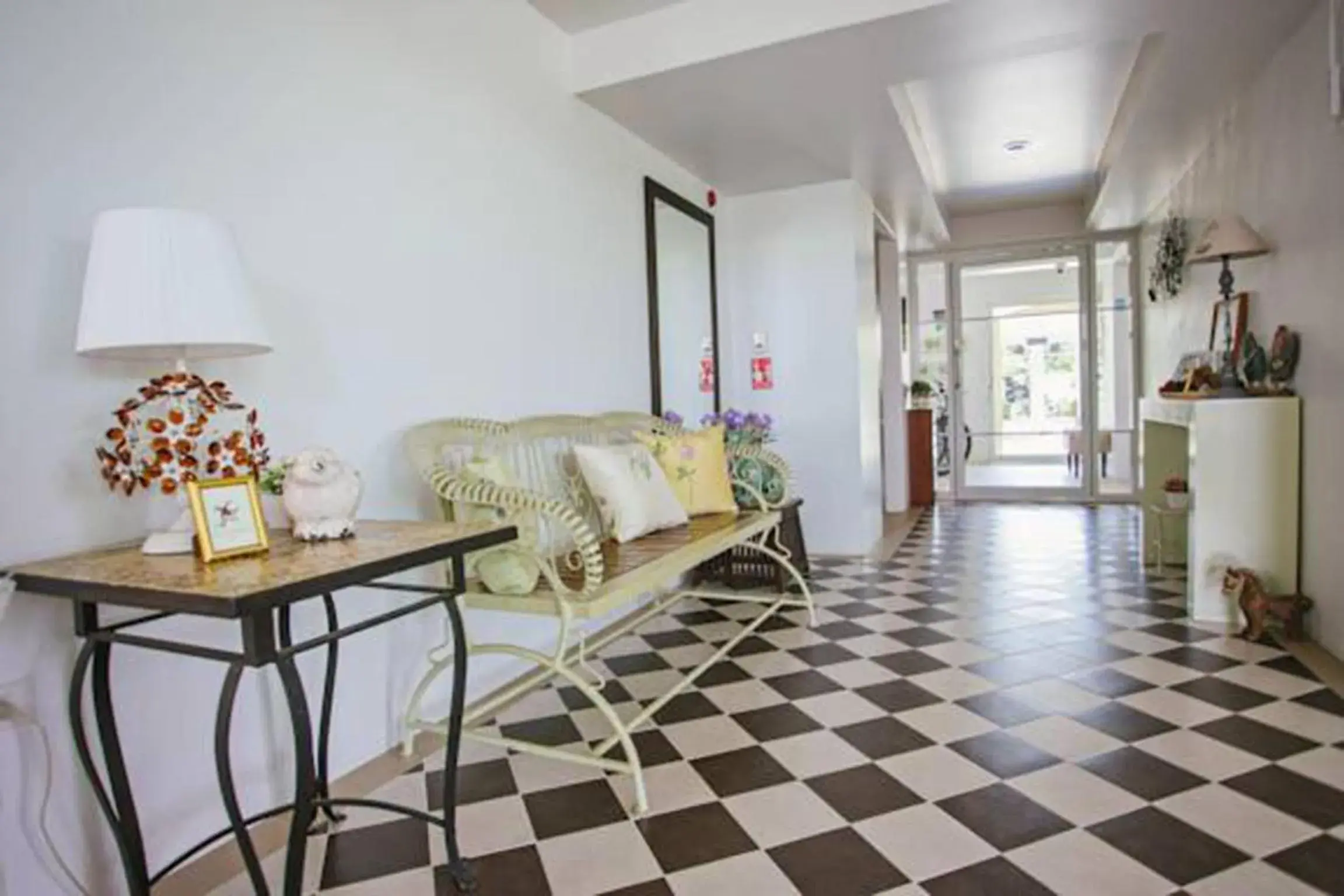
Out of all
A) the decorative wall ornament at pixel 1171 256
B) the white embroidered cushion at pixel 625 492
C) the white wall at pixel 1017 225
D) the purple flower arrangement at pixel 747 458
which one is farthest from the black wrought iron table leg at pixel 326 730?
the white wall at pixel 1017 225

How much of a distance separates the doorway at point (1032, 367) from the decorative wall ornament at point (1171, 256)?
3.94ft

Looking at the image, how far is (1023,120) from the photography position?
15.5 feet

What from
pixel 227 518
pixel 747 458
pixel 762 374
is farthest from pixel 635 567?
pixel 762 374

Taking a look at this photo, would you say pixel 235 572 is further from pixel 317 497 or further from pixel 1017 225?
pixel 1017 225

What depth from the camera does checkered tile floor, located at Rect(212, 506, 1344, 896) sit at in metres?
1.67

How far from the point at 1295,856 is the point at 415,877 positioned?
188cm

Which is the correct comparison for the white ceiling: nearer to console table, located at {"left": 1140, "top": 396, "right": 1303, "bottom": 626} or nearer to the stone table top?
console table, located at {"left": 1140, "top": 396, "right": 1303, "bottom": 626}

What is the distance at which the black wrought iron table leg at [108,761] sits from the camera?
54.7 inches

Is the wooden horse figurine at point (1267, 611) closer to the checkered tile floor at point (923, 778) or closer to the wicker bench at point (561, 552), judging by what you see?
the checkered tile floor at point (923, 778)

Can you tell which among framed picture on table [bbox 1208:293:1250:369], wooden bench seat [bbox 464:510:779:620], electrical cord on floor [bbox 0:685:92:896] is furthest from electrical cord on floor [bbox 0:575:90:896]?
framed picture on table [bbox 1208:293:1250:369]

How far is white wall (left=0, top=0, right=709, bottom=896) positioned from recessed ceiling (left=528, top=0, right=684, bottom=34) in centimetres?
7

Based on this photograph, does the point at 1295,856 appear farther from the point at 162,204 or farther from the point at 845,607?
the point at 162,204

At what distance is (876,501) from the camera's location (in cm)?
534

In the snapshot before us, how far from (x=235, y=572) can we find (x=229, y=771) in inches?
12.4
